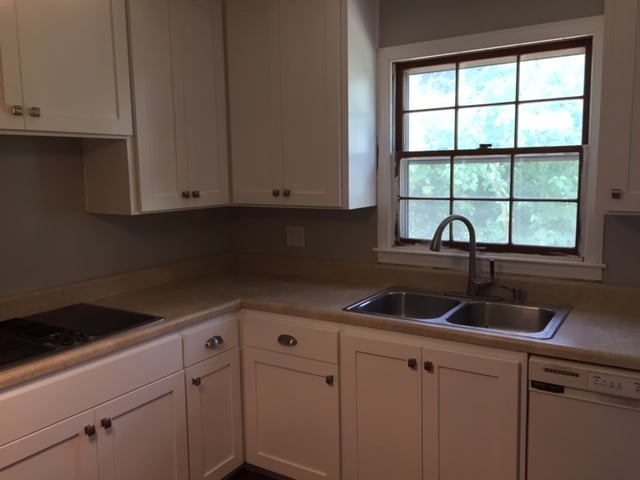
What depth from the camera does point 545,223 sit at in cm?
242

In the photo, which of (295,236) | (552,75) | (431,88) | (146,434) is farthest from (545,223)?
(146,434)

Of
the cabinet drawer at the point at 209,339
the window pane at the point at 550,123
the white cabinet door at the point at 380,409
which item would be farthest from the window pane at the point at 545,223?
the cabinet drawer at the point at 209,339

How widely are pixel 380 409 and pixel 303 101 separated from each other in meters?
1.41

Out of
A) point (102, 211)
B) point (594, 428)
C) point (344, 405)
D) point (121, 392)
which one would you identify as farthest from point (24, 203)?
point (594, 428)

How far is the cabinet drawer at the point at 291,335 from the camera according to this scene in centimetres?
227

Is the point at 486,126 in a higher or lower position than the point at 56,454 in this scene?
higher

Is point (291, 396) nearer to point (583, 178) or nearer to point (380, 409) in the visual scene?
point (380, 409)

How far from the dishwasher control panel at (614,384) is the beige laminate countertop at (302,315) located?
41mm

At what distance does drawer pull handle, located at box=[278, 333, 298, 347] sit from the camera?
235 centimetres

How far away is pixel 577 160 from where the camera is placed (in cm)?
233

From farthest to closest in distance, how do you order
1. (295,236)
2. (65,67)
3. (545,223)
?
(295,236) < (545,223) < (65,67)

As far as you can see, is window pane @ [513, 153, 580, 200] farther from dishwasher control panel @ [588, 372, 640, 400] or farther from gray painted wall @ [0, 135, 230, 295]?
gray painted wall @ [0, 135, 230, 295]

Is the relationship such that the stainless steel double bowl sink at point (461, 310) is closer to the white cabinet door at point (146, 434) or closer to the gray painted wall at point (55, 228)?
the white cabinet door at point (146, 434)

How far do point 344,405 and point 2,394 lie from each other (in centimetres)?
123
